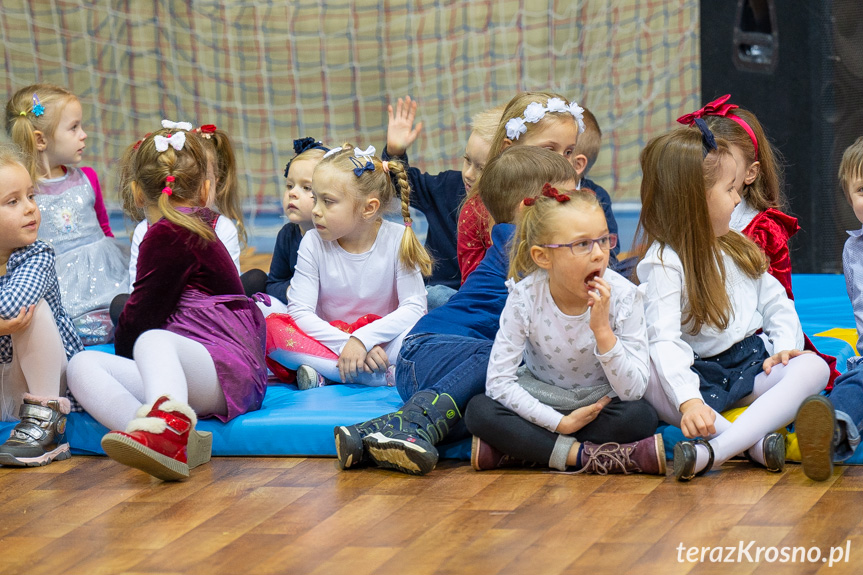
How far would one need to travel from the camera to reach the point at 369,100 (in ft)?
20.7

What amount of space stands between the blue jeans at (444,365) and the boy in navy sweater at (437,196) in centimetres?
60

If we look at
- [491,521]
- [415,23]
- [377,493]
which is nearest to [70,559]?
[377,493]

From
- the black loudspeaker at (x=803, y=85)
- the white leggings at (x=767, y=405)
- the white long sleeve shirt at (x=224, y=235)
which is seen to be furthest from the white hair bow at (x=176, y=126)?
the black loudspeaker at (x=803, y=85)

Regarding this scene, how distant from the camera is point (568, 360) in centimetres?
185

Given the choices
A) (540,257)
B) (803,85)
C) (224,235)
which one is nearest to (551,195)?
(540,257)

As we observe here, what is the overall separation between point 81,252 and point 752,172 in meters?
1.85

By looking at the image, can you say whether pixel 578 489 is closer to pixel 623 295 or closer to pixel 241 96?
pixel 623 295

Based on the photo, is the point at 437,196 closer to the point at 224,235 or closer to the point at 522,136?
the point at 522,136

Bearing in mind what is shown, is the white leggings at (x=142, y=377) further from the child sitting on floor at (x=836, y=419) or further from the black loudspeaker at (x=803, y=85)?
the black loudspeaker at (x=803, y=85)

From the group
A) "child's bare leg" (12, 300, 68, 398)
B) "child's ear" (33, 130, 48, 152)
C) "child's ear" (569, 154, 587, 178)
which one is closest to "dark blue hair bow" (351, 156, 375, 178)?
"child's ear" (569, 154, 587, 178)

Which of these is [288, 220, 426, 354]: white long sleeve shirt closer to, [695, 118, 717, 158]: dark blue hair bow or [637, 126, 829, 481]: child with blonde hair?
[637, 126, 829, 481]: child with blonde hair

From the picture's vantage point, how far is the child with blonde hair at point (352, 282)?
7.75 ft

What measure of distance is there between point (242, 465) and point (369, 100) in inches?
180

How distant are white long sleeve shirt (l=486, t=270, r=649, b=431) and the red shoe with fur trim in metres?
0.56
